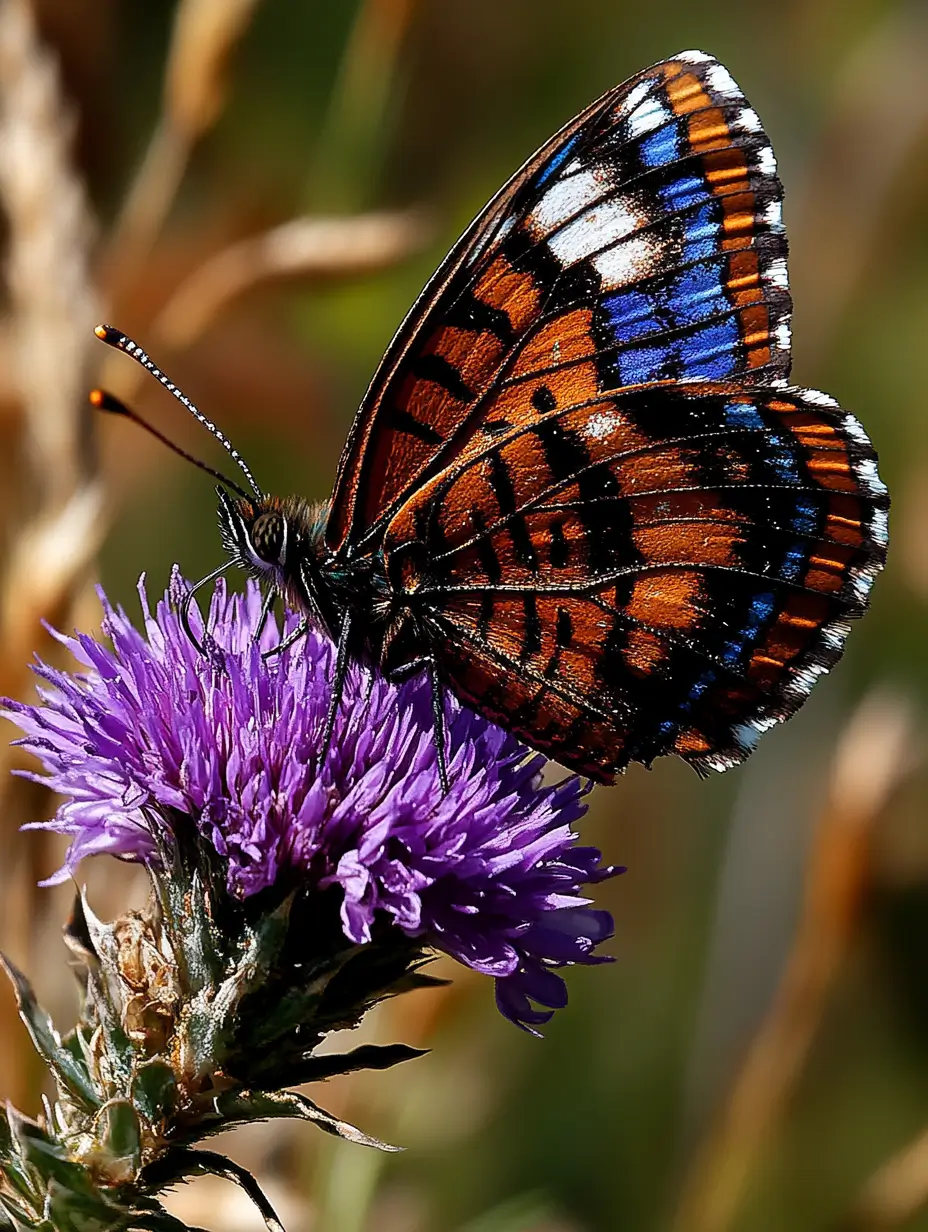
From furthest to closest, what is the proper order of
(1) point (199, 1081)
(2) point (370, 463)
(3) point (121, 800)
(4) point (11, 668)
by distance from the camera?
(4) point (11, 668) → (2) point (370, 463) → (3) point (121, 800) → (1) point (199, 1081)

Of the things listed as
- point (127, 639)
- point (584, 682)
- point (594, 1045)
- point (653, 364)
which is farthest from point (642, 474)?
point (594, 1045)

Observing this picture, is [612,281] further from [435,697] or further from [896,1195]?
[896,1195]

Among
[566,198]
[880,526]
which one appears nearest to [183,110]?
[566,198]

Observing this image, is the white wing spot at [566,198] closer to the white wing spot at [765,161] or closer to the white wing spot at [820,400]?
the white wing spot at [765,161]

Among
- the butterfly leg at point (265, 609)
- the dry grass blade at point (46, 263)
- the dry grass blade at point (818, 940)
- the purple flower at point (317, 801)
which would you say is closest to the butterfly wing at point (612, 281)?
the butterfly leg at point (265, 609)

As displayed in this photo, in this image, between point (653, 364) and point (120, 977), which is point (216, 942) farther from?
point (653, 364)

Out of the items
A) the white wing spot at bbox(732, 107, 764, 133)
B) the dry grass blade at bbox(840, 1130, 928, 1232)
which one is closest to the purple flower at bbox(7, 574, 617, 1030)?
the white wing spot at bbox(732, 107, 764, 133)

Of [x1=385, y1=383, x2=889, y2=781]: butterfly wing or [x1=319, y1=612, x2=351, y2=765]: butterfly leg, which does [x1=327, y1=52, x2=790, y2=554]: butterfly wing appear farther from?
[x1=319, y1=612, x2=351, y2=765]: butterfly leg
